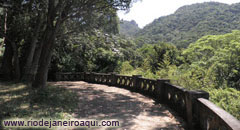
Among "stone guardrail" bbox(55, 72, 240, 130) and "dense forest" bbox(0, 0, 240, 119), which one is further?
"dense forest" bbox(0, 0, 240, 119)

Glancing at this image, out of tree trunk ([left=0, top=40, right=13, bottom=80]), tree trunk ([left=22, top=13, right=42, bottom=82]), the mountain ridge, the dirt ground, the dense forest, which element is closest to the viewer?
the dirt ground

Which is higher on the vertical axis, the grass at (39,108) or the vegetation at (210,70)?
the vegetation at (210,70)

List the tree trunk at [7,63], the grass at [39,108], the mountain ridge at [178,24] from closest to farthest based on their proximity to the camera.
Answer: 1. the grass at [39,108]
2. the tree trunk at [7,63]
3. the mountain ridge at [178,24]

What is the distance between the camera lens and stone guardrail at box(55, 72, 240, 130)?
9.58 ft

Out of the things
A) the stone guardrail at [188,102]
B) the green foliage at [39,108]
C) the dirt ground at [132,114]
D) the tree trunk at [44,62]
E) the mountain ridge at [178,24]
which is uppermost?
the mountain ridge at [178,24]

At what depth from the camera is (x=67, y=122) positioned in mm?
4961

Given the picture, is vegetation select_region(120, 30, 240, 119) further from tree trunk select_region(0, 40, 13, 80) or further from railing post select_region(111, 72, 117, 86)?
tree trunk select_region(0, 40, 13, 80)

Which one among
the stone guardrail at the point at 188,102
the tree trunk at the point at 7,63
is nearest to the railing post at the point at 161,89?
the stone guardrail at the point at 188,102

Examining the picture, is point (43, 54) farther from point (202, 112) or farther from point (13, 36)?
point (202, 112)

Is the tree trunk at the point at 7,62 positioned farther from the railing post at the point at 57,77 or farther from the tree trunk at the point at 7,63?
the railing post at the point at 57,77

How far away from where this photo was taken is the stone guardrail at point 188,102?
9.58 ft

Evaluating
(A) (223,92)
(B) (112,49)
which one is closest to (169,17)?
(B) (112,49)

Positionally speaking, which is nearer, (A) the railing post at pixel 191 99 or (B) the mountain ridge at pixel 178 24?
(A) the railing post at pixel 191 99

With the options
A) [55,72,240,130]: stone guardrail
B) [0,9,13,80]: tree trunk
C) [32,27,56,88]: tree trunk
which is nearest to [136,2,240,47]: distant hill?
[0,9,13,80]: tree trunk
